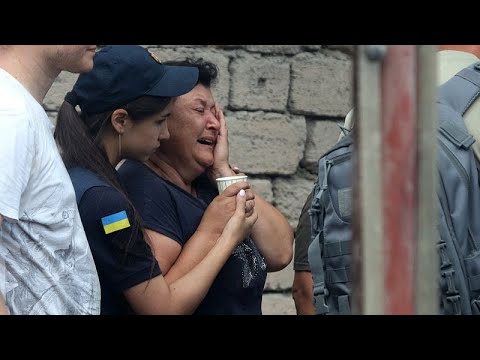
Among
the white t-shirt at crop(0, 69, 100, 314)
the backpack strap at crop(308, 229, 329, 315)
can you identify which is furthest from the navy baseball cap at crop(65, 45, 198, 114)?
the backpack strap at crop(308, 229, 329, 315)

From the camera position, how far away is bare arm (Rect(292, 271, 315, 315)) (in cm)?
366

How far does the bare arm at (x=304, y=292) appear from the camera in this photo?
366 centimetres

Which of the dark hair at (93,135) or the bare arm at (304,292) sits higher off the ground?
the dark hair at (93,135)

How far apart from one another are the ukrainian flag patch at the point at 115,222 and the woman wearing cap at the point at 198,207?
191 millimetres

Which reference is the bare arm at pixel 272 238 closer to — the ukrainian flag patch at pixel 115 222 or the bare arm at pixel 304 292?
the bare arm at pixel 304 292

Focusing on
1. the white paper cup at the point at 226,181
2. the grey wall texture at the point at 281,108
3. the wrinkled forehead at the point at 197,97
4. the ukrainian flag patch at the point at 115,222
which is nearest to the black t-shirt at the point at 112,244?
the ukrainian flag patch at the point at 115,222

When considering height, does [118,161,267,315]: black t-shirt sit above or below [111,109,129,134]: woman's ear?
below

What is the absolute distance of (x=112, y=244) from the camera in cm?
267

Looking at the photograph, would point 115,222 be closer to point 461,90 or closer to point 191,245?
point 191,245

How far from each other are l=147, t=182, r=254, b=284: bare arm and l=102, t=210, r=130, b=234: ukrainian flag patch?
185 mm

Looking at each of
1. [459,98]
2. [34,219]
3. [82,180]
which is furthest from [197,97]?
[34,219]

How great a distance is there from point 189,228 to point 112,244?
34 cm

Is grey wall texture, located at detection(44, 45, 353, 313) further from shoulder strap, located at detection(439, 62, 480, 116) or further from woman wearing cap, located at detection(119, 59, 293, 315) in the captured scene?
shoulder strap, located at detection(439, 62, 480, 116)

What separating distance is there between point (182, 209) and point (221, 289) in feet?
0.82
